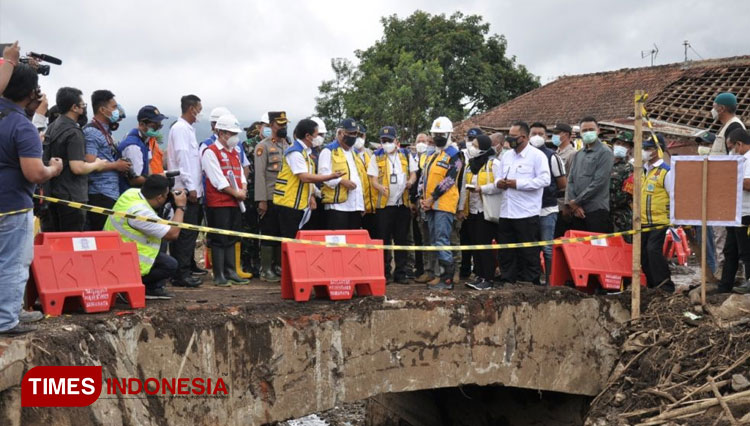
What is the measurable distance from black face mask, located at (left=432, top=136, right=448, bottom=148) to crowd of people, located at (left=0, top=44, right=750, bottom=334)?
0.01 metres

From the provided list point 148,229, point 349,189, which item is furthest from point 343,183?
point 148,229

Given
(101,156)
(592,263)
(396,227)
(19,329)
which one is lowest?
(19,329)

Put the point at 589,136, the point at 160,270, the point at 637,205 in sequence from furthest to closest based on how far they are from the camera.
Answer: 1. the point at 589,136
2. the point at 637,205
3. the point at 160,270

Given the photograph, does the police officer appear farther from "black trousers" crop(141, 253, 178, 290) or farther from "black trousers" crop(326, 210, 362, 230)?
"black trousers" crop(141, 253, 178, 290)

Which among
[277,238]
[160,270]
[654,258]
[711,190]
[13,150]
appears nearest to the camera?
[13,150]

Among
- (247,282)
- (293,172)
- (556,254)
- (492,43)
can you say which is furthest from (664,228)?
(492,43)

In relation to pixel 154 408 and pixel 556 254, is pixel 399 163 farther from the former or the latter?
pixel 154 408

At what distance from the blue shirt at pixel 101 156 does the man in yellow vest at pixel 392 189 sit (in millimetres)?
3010

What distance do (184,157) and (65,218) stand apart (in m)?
1.62

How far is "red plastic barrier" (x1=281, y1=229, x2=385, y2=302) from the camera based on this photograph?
23.6 ft

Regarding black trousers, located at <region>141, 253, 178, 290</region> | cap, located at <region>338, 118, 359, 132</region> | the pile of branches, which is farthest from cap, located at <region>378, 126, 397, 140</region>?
the pile of branches

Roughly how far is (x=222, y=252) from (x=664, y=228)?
5.03 metres

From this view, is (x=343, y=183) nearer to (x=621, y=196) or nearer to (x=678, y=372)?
(x=621, y=196)

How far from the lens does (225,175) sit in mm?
8281
